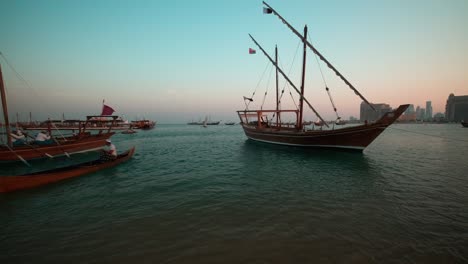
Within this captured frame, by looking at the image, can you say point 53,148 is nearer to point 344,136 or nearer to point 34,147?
point 34,147

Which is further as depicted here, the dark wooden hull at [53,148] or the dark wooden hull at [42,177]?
the dark wooden hull at [53,148]

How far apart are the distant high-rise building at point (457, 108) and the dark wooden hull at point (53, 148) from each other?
245 m

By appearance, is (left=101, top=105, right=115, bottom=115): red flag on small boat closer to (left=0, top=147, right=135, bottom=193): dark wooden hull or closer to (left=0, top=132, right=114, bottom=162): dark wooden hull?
(left=0, top=132, right=114, bottom=162): dark wooden hull

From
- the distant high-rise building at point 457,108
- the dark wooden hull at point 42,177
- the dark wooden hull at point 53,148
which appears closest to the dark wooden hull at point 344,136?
the dark wooden hull at point 42,177

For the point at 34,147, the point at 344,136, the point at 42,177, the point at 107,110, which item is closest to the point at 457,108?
the point at 344,136

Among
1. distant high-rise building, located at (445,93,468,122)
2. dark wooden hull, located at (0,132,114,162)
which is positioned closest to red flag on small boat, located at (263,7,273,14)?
dark wooden hull, located at (0,132,114,162)

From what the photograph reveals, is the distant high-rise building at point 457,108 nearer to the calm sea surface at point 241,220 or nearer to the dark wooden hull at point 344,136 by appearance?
the dark wooden hull at point 344,136

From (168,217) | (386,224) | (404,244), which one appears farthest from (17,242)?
(386,224)

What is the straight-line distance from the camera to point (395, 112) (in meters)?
16.6

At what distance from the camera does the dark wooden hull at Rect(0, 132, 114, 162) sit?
1672cm

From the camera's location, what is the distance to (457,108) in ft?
526

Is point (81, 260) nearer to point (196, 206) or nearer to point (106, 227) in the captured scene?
point (106, 227)

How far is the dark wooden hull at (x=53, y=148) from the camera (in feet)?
54.9

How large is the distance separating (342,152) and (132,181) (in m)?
22.4
